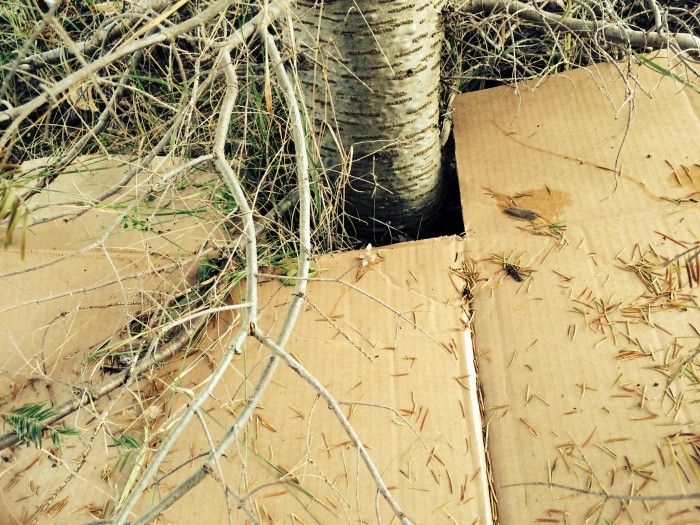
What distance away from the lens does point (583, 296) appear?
0.95 meters

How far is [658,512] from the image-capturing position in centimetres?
74

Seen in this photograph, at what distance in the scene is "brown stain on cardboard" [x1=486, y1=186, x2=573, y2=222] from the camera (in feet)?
3.48

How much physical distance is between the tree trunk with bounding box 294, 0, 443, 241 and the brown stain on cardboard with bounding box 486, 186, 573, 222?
182 millimetres

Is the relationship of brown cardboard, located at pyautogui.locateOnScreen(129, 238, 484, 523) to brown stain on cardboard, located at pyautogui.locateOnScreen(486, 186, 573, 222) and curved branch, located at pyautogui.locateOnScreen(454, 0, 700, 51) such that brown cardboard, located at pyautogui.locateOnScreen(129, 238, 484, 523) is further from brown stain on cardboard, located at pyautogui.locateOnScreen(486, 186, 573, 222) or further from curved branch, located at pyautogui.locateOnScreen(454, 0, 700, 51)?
curved branch, located at pyautogui.locateOnScreen(454, 0, 700, 51)

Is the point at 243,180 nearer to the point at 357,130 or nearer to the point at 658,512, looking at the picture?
the point at 357,130

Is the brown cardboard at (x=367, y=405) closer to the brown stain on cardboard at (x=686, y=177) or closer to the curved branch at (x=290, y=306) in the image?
the curved branch at (x=290, y=306)

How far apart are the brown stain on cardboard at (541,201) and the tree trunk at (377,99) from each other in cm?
18

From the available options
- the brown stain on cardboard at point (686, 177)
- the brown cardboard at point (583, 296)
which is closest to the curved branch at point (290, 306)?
the brown cardboard at point (583, 296)

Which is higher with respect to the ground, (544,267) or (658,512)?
(544,267)

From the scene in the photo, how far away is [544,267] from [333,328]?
380 millimetres

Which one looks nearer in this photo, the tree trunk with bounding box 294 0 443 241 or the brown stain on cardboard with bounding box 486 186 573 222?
the tree trunk with bounding box 294 0 443 241

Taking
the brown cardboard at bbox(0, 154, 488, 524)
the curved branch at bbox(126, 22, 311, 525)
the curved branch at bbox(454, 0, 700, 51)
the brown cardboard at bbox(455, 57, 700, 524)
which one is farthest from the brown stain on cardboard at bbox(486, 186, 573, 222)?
the curved branch at bbox(126, 22, 311, 525)

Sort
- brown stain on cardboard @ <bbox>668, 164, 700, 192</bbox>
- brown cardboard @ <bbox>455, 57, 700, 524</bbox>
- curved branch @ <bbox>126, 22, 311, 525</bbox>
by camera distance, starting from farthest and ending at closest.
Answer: brown stain on cardboard @ <bbox>668, 164, 700, 192</bbox> < brown cardboard @ <bbox>455, 57, 700, 524</bbox> < curved branch @ <bbox>126, 22, 311, 525</bbox>

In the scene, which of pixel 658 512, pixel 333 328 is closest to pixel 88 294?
pixel 333 328
